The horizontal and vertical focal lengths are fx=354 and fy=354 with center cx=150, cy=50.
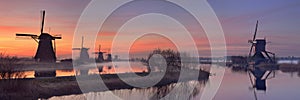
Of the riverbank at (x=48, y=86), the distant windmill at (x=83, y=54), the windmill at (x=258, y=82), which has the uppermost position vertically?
the distant windmill at (x=83, y=54)

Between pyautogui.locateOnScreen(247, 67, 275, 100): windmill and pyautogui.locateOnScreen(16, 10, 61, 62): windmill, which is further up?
pyautogui.locateOnScreen(16, 10, 61, 62): windmill

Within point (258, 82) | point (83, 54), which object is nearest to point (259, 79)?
point (258, 82)

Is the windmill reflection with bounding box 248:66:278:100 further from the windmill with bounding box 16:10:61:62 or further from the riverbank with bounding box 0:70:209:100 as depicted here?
the windmill with bounding box 16:10:61:62

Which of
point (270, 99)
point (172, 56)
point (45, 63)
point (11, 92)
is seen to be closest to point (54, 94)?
point (11, 92)

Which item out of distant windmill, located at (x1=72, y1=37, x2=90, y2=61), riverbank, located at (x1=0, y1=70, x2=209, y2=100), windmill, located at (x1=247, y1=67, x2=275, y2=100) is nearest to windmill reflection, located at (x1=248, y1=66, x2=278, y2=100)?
windmill, located at (x1=247, y1=67, x2=275, y2=100)

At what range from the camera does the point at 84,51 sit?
61250 millimetres

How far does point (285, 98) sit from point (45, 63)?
27168 millimetres

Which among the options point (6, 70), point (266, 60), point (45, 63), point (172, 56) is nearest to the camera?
point (6, 70)

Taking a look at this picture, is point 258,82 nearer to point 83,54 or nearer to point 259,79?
point 259,79

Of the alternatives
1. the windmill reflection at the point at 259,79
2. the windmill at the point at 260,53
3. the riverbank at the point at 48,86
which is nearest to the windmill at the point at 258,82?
the windmill reflection at the point at 259,79

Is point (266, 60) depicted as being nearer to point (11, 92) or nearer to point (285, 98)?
point (285, 98)

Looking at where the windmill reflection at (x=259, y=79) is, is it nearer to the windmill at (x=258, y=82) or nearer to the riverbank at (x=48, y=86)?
the windmill at (x=258, y=82)

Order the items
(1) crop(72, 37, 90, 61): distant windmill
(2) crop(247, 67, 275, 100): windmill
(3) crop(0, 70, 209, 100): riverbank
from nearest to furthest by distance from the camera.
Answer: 1. (3) crop(0, 70, 209, 100): riverbank
2. (2) crop(247, 67, 275, 100): windmill
3. (1) crop(72, 37, 90, 61): distant windmill

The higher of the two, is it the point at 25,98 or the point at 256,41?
the point at 256,41
